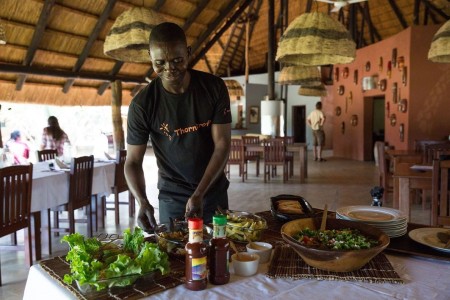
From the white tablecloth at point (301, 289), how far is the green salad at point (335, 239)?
0.36 feet

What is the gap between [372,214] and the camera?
172cm

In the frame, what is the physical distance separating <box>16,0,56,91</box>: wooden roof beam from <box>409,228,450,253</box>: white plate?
700 cm

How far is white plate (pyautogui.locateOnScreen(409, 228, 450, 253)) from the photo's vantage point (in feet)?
4.76

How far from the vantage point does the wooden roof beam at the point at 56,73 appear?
7.42m

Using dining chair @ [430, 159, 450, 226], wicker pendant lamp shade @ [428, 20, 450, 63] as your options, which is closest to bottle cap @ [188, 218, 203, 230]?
dining chair @ [430, 159, 450, 226]

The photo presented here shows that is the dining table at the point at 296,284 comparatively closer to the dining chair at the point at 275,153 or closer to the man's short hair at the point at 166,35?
the man's short hair at the point at 166,35

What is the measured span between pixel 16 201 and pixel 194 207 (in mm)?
2508

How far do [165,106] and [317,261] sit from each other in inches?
40.0

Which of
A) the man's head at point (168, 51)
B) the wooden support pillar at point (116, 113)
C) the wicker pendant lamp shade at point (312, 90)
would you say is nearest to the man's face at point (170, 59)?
the man's head at point (168, 51)

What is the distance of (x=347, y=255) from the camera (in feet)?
3.94

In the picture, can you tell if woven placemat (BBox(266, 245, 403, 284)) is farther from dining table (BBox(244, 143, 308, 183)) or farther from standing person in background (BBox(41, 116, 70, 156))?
dining table (BBox(244, 143, 308, 183))

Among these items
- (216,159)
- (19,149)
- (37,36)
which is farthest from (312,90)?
(216,159)

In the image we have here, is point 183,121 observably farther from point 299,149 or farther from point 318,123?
point 318,123

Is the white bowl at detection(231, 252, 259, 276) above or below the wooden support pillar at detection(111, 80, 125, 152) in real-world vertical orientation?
below
